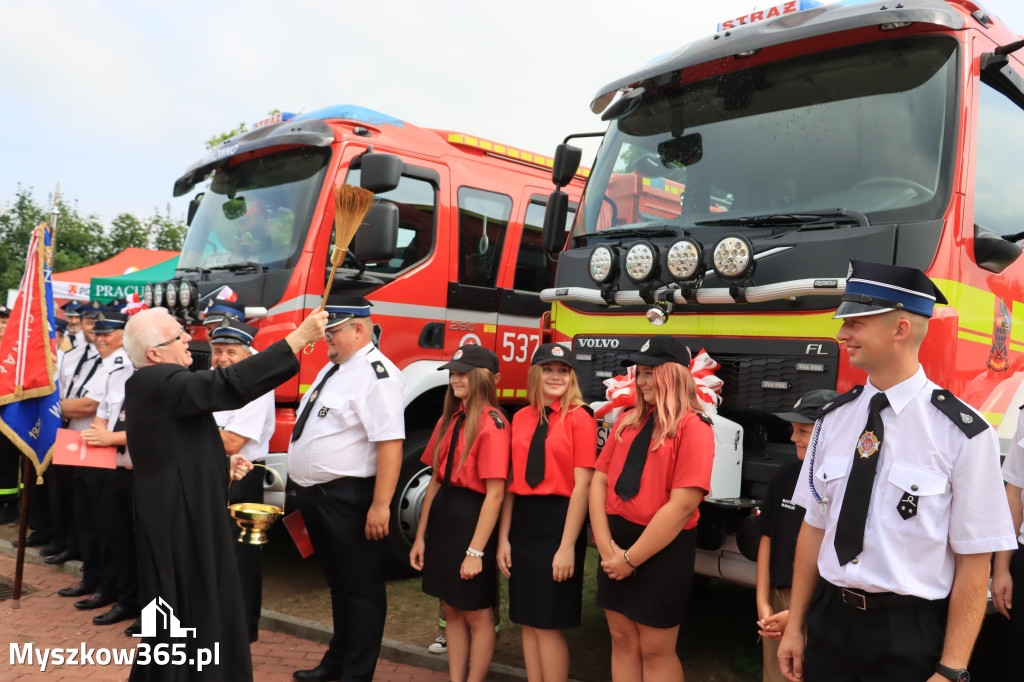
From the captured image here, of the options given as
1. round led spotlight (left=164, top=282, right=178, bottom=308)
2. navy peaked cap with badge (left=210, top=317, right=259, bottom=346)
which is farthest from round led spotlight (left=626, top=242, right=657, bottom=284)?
round led spotlight (left=164, top=282, right=178, bottom=308)

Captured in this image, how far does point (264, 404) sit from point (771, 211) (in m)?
2.98

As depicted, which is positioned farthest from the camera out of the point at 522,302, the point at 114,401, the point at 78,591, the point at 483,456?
the point at 522,302

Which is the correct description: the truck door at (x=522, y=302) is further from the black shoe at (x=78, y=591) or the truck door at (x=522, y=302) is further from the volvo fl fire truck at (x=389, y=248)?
the black shoe at (x=78, y=591)

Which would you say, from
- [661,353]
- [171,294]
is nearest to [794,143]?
[661,353]

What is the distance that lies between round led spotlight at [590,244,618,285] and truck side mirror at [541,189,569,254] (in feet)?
2.76

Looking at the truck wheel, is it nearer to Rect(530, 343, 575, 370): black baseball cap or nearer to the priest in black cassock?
Rect(530, 343, 575, 370): black baseball cap

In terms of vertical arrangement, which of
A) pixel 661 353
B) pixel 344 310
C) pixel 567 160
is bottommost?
pixel 661 353

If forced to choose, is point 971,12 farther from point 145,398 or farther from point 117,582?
point 117,582

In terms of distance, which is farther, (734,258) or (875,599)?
(734,258)

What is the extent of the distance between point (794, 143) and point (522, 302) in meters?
3.11

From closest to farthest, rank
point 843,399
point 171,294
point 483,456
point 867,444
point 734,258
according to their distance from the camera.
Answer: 1. point 867,444
2. point 843,399
3. point 734,258
4. point 483,456
5. point 171,294

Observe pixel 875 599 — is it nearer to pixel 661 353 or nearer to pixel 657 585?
pixel 657 585

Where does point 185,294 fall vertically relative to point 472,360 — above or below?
above

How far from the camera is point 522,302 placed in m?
6.83
